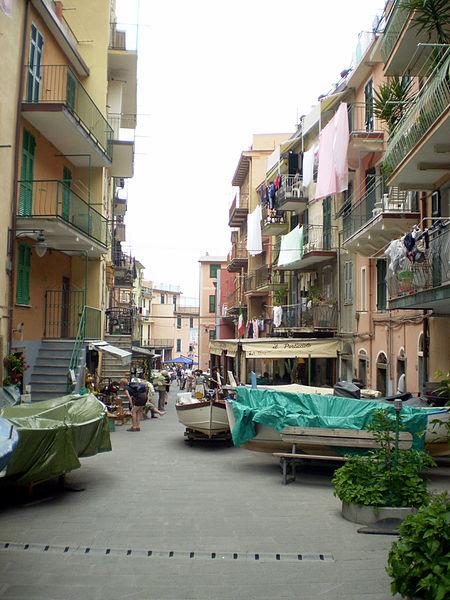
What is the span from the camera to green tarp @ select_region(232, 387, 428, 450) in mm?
10466

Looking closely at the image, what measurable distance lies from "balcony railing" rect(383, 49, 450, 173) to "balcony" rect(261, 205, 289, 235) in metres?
19.1

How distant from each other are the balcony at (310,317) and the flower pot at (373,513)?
16.6 m

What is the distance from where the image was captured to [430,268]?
12203 mm

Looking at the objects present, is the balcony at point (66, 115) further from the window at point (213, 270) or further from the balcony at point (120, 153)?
the window at point (213, 270)

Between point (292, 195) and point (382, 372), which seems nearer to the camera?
point (382, 372)

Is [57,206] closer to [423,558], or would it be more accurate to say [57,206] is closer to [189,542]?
[189,542]

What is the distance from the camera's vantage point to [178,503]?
9.16m

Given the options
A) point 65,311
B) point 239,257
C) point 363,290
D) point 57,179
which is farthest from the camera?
point 239,257

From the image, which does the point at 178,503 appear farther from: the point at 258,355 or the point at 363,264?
the point at 363,264

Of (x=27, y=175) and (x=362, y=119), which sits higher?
(x=362, y=119)

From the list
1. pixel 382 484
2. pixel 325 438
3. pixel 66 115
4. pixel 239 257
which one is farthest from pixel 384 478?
pixel 239 257

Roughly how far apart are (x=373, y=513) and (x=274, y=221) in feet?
94.8

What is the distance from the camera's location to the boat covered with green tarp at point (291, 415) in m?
10.6

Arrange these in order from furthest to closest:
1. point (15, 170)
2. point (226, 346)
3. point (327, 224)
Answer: point (327, 224), point (226, 346), point (15, 170)
